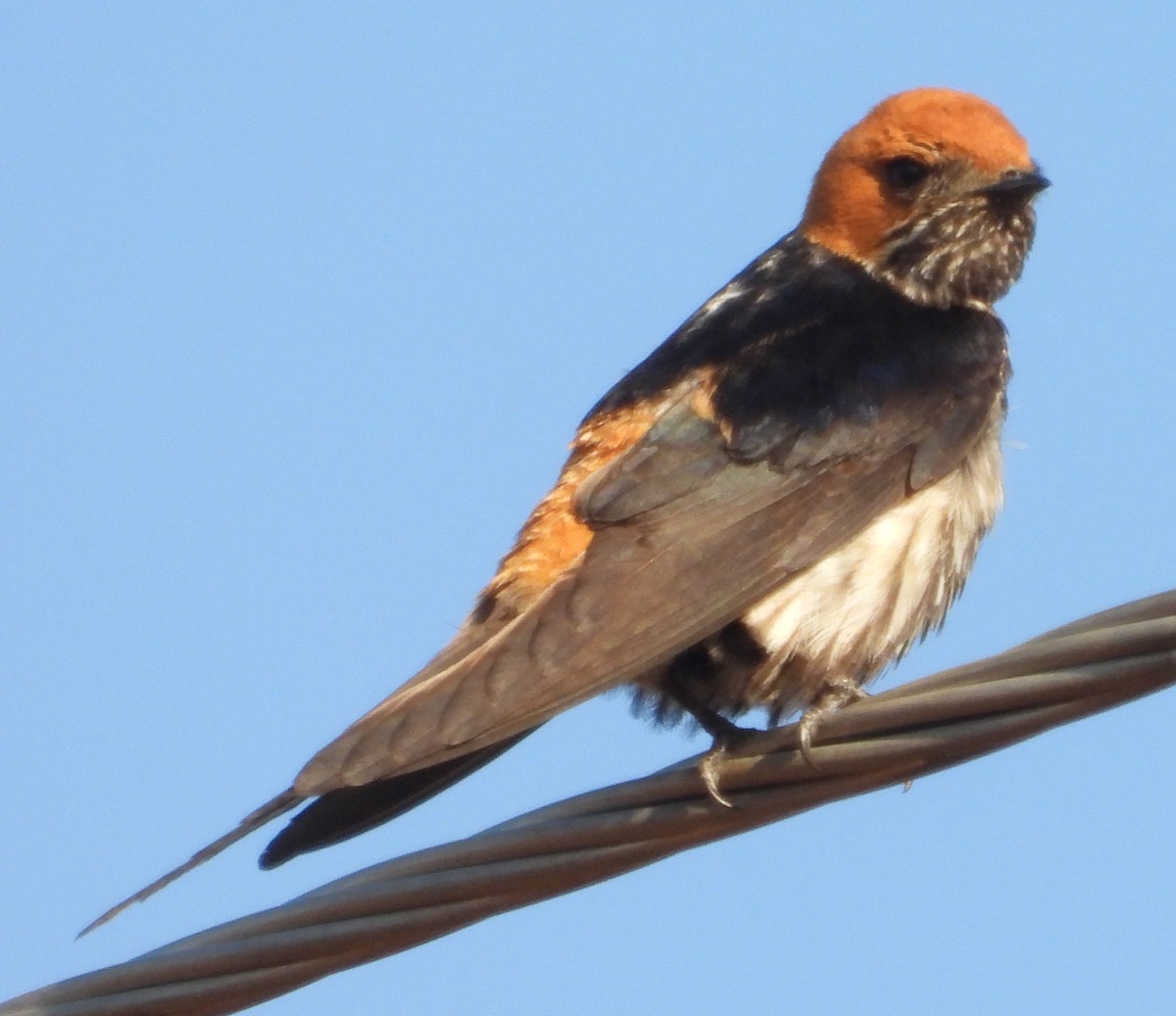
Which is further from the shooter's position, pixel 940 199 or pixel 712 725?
pixel 940 199

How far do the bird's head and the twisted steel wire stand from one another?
2.39 meters

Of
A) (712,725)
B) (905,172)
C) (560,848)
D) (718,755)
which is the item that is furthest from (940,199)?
(560,848)

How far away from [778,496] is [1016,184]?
4.06 ft

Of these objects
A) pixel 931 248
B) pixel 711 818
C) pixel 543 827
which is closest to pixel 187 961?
pixel 543 827

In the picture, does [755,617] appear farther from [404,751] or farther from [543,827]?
[543,827]

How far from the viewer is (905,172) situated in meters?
5.02

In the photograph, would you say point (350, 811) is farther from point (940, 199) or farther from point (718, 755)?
point (940, 199)

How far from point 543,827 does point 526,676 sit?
0.83 m

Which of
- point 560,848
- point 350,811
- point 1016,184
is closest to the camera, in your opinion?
point 560,848

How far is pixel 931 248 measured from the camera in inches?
194

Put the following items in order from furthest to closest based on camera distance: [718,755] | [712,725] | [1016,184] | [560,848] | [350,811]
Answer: [1016,184], [712,725], [350,811], [718,755], [560,848]

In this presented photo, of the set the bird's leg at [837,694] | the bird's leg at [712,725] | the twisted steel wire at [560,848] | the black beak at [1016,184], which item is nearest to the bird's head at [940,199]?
the black beak at [1016,184]

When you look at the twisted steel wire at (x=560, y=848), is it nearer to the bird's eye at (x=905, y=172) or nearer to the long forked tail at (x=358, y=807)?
the long forked tail at (x=358, y=807)

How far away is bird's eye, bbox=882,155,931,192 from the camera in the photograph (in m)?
5.00
